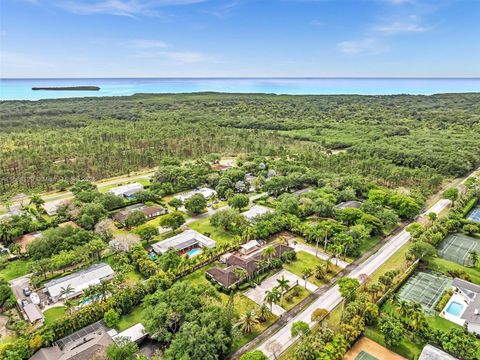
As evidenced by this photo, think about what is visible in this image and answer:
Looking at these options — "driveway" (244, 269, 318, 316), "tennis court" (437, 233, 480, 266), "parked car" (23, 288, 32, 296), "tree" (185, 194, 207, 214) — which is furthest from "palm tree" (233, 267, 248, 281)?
"tennis court" (437, 233, 480, 266)

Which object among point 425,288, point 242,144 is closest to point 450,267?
point 425,288

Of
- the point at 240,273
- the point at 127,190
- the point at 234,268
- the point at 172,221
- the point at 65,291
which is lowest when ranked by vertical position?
the point at 127,190

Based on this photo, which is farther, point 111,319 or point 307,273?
point 307,273

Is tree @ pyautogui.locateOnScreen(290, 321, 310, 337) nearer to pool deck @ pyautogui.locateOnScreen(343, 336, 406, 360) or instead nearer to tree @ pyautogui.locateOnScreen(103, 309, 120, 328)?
pool deck @ pyautogui.locateOnScreen(343, 336, 406, 360)

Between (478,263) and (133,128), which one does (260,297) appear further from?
(133,128)

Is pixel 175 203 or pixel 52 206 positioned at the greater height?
pixel 175 203

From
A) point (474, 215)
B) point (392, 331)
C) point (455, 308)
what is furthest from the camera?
point (474, 215)

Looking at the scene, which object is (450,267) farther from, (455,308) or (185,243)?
(185,243)
